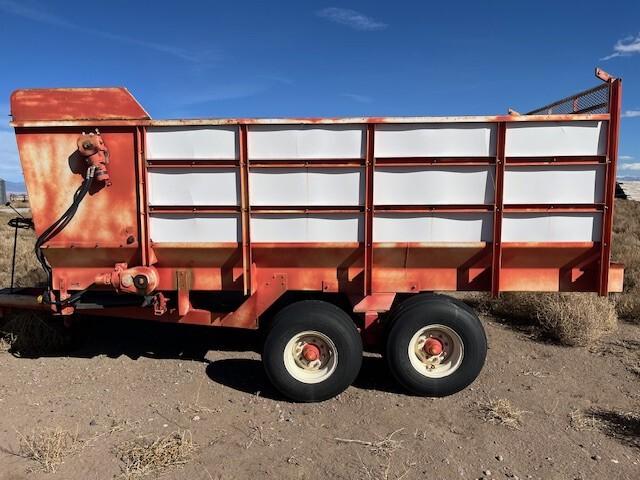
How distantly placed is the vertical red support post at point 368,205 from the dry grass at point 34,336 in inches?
147

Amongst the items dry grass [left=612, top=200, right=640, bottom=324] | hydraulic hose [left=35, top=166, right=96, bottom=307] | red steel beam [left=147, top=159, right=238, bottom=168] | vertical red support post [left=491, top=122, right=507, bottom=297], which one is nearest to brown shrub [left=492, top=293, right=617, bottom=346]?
dry grass [left=612, top=200, right=640, bottom=324]

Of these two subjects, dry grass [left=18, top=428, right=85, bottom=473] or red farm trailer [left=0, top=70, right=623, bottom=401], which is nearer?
dry grass [left=18, top=428, right=85, bottom=473]

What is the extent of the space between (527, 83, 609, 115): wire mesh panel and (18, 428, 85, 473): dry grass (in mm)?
5431

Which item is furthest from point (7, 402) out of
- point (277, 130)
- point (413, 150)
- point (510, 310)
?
point (510, 310)

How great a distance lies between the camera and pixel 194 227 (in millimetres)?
5008

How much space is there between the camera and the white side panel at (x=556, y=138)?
472 centimetres

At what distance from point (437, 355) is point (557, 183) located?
1976 millimetres

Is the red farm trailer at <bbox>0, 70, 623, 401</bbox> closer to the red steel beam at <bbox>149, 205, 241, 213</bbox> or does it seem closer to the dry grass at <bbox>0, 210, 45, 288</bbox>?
the red steel beam at <bbox>149, 205, 241, 213</bbox>

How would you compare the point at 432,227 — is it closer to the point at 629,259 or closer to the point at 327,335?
the point at 327,335

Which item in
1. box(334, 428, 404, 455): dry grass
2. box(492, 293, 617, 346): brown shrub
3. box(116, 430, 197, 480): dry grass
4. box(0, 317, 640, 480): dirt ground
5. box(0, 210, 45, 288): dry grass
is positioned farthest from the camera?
box(0, 210, 45, 288): dry grass

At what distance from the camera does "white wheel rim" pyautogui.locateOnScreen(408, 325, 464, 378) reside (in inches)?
194

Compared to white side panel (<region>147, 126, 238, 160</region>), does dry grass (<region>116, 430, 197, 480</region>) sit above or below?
below

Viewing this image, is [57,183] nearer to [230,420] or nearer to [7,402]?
[7,402]

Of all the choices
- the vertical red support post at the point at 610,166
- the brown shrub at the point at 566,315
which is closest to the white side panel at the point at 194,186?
the vertical red support post at the point at 610,166
